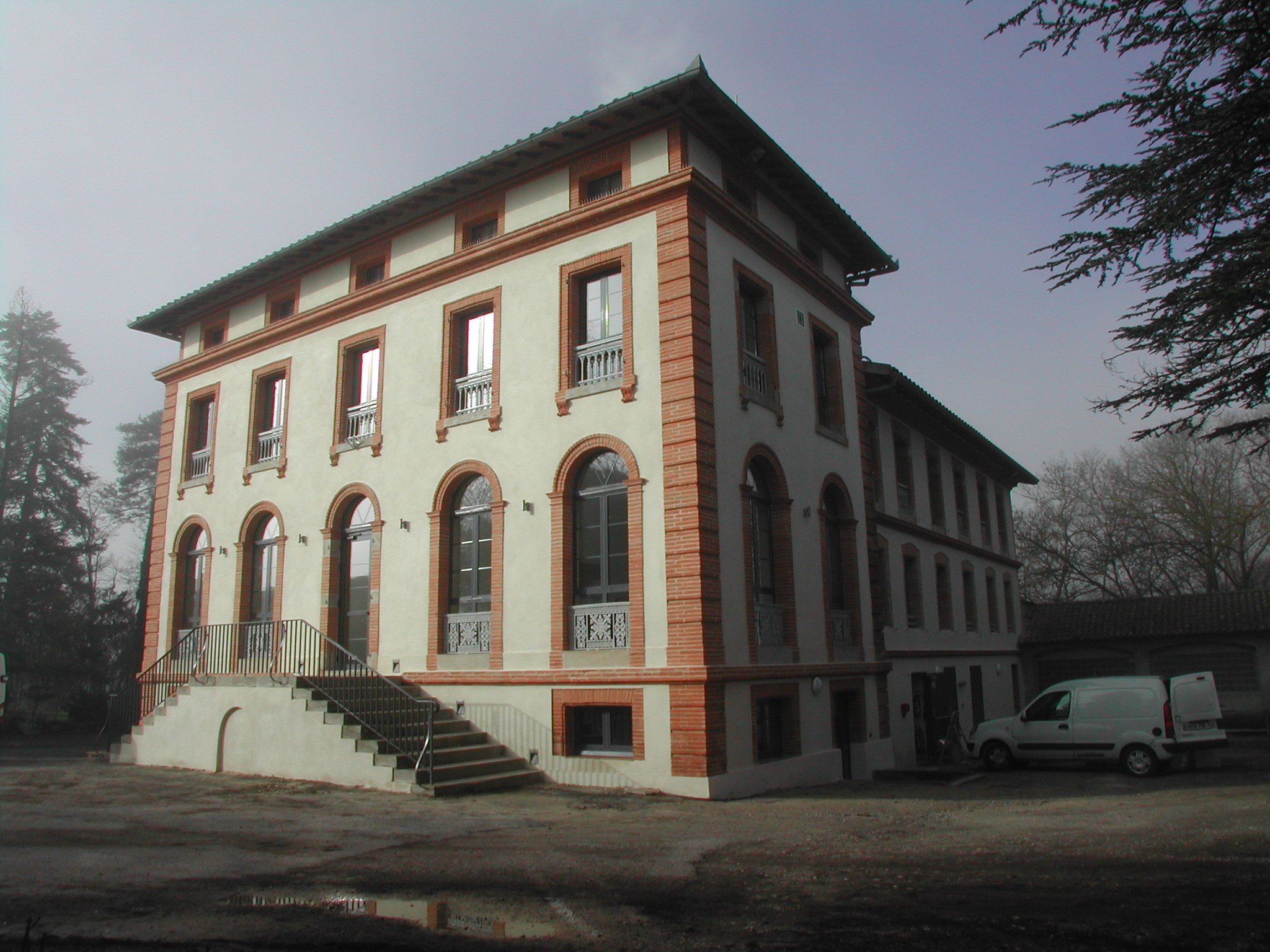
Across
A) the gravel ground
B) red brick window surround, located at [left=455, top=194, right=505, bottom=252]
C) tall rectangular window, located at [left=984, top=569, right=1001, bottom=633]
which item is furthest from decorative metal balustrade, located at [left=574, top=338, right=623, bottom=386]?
tall rectangular window, located at [left=984, top=569, right=1001, bottom=633]

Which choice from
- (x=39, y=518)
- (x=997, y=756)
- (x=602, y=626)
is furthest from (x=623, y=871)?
(x=39, y=518)

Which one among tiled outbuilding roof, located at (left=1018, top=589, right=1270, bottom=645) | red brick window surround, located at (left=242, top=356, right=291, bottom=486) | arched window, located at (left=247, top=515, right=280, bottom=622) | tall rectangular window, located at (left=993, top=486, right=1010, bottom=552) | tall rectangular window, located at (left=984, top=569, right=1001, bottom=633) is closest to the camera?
arched window, located at (left=247, top=515, right=280, bottom=622)

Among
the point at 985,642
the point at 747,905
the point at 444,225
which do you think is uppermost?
the point at 444,225

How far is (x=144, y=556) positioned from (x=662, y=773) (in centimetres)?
3128

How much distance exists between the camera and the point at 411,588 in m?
16.0

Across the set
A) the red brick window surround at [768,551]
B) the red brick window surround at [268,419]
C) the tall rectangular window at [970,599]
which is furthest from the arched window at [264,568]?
the tall rectangular window at [970,599]

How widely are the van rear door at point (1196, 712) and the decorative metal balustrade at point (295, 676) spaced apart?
42.8ft

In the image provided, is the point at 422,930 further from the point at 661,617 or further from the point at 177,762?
the point at 177,762

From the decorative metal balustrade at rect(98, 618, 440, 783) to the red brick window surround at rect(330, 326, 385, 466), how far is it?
3541mm

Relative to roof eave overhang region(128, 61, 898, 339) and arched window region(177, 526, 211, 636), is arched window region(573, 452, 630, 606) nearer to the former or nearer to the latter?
roof eave overhang region(128, 61, 898, 339)

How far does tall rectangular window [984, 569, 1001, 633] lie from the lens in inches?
1146

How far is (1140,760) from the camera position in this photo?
16.6 m

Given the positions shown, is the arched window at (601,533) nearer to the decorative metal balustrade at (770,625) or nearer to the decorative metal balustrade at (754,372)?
the decorative metal balustrade at (770,625)

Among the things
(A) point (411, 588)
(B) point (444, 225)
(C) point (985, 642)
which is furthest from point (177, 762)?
(C) point (985, 642)
